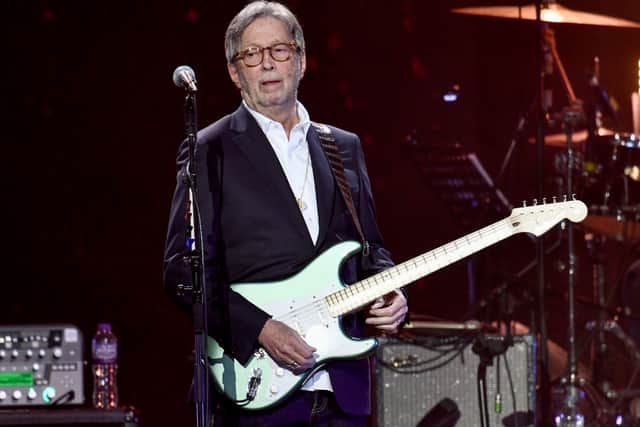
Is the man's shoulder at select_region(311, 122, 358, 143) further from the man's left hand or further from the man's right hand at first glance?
the man's right hand

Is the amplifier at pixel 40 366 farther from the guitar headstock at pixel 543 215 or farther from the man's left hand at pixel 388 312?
the guitar headstock at pixel 543 215

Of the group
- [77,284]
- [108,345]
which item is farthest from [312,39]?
[108,345]

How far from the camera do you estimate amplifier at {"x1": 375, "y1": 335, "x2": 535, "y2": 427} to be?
4.90 metres

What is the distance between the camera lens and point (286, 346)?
10.9 feet

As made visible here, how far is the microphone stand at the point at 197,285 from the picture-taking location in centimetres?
312

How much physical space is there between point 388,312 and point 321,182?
0.47 meters

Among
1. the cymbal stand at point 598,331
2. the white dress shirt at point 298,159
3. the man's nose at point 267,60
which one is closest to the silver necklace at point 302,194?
the white dress shirt at point 298,159

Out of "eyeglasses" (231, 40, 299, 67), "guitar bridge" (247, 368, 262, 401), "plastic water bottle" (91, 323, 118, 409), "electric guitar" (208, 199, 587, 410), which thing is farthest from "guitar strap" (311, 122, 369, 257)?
"plastic water bottle" (91, 323, 118, 409)

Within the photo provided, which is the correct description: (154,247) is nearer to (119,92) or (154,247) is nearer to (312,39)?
(119,92)

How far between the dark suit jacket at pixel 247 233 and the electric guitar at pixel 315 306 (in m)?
0.04

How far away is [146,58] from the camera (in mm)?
6141

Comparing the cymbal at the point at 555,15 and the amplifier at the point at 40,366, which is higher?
the cymbal at the point at 555,15

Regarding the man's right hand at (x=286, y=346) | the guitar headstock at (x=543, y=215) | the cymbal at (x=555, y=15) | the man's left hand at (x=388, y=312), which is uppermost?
the cymbal at (x=555, y=15)

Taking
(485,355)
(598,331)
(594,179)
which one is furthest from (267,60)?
(598,331)
